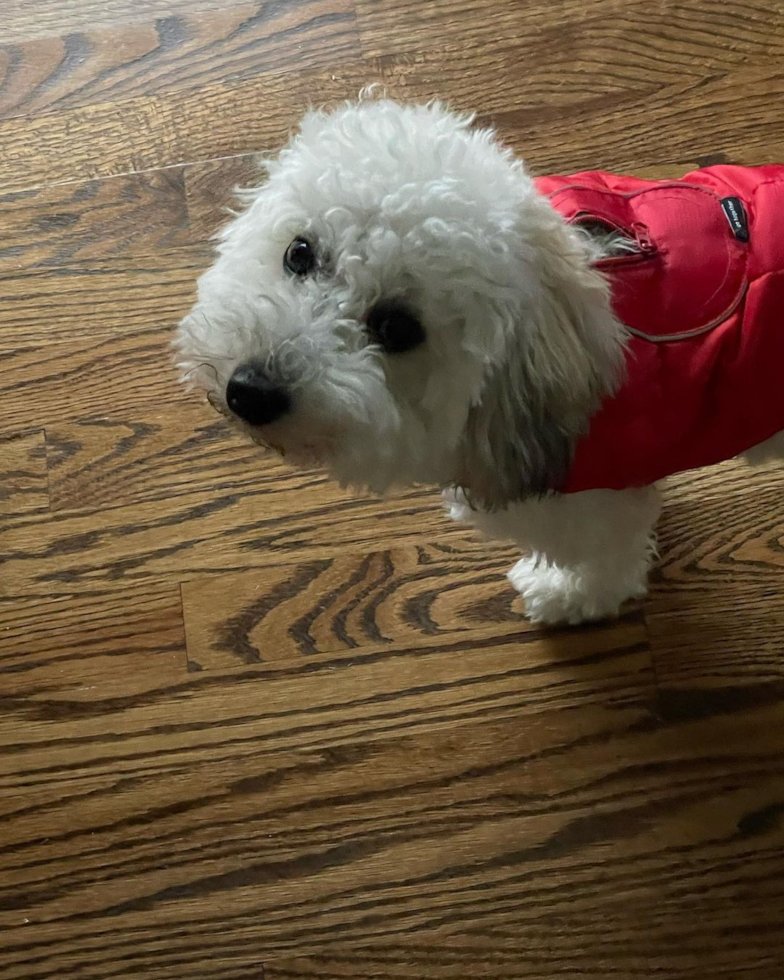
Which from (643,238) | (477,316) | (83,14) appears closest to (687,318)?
(643,238)

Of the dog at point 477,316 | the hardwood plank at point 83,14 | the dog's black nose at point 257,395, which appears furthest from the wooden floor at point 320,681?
the dog's black nose at point 257,395

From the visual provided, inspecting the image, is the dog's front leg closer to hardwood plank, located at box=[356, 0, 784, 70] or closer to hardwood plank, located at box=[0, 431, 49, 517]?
hardwood plank, located at box=[0, 431, 49, 517]

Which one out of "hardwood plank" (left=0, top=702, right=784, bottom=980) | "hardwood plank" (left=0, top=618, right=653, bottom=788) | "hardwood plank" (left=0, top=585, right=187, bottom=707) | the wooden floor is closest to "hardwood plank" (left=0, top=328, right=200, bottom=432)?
the wooden floor

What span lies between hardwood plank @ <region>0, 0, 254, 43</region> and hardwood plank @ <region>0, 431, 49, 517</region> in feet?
2.20

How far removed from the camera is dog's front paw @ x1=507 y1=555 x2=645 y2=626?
1092 millimetres

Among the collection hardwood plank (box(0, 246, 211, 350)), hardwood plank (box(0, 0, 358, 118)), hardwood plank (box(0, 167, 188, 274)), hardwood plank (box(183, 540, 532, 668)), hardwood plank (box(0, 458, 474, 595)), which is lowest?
hardwood plank (box(183, 540, 532, 668))

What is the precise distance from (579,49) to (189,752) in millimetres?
1182

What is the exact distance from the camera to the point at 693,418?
2.62ft

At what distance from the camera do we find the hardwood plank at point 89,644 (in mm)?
1169

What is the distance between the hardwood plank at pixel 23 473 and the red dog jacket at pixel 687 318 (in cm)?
78

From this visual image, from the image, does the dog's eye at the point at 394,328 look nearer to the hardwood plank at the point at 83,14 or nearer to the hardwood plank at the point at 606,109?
the hardwood plank at the point at 606,109

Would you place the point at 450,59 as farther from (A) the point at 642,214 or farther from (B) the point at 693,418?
(B) the point at 693,418

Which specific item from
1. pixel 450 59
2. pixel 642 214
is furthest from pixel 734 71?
pixel 642 214

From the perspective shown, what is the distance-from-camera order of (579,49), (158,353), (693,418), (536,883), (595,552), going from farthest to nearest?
(579,49) < (158,353) < (536,883) < (595,552) < (693,418)
